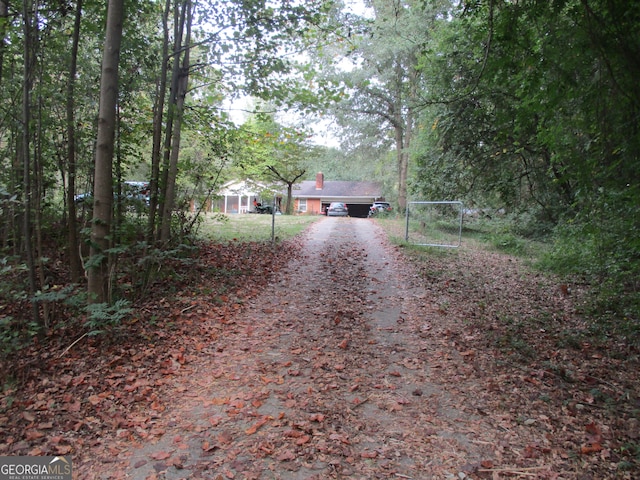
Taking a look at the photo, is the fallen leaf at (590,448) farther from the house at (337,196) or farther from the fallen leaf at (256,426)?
the house at (337,196)

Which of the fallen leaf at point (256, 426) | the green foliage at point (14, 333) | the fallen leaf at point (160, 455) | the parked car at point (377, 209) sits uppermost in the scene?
the parked car at point (377, 209)

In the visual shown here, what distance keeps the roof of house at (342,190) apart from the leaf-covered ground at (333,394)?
3904 cm

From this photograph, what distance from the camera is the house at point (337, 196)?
4509 cm

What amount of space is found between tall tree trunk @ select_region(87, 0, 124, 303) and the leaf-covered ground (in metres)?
0.79

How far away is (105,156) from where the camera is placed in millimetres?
4625

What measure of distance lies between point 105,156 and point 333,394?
3831 millimetres

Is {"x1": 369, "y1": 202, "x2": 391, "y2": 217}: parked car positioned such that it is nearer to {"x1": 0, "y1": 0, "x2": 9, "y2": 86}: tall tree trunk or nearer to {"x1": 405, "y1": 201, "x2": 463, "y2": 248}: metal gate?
{"x1": 405, "y1": 201, "x2": 463, "y2": 248}: metal gate

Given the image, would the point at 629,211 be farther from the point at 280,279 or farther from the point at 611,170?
the point at 280,279

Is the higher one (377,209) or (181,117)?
(181,117)

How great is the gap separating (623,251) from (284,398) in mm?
5867

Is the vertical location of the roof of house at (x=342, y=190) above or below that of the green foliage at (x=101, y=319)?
above

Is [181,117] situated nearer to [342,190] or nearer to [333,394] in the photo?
[333,394]

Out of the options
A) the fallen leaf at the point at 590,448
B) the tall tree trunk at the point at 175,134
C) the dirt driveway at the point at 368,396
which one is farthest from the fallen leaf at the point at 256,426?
the tall tree trunk at the point at 175,134

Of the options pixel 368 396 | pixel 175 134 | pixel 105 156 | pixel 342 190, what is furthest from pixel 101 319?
pixel 342 190
